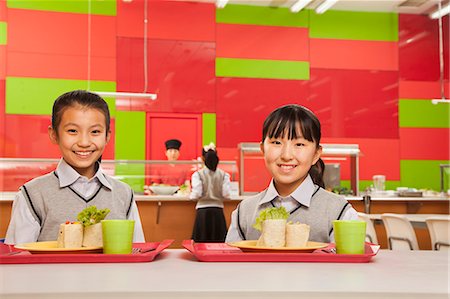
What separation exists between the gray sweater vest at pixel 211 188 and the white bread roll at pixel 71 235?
3.99m

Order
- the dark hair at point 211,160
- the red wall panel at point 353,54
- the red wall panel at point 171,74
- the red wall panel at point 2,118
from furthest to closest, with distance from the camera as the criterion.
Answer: the red wall panel at point 353,54, the red wall panel at point 171,74, the red wall panel at point 2,118, the dark hair at point 211,160

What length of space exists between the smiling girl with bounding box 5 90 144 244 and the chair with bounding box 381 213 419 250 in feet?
8.07

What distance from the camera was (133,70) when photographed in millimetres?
7645

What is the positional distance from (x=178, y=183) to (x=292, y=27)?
3.51 m

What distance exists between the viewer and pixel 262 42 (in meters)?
8.02

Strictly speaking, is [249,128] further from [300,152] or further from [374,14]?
[300,152]

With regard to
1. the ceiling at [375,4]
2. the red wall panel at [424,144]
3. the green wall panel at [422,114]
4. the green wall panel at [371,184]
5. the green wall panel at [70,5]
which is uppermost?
the ceiling at [375,4]

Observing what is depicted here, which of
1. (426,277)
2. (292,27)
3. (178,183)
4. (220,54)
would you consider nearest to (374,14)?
(292,27)

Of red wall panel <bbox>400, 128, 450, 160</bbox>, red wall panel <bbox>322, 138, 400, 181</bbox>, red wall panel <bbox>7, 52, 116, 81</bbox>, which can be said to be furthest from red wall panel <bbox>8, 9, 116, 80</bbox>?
red wall panel <bbox>400, 128, 450, 160</bbox>

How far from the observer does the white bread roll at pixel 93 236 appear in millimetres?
1276

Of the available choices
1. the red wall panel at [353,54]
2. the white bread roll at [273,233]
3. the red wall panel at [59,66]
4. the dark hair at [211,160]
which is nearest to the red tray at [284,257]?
the white bread roll at [273,233]

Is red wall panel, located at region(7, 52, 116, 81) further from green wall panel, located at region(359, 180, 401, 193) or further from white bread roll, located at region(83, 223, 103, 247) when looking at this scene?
white bread roll, located at region(83, 223, 103, 247)

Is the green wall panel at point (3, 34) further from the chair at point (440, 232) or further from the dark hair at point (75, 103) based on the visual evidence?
the dark hair at point (75, 103)

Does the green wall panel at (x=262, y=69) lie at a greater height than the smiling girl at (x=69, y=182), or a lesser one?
greater
